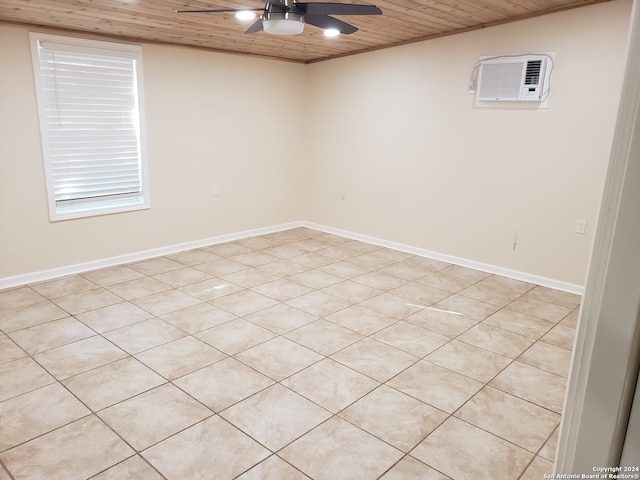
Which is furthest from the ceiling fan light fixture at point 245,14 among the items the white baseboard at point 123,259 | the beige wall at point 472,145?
the white baseboard at point 123,259

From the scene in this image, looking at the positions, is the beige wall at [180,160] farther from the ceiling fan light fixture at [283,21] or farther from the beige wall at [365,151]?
the ceiling fan light fixture at [283,21]

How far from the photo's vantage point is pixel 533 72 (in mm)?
3928

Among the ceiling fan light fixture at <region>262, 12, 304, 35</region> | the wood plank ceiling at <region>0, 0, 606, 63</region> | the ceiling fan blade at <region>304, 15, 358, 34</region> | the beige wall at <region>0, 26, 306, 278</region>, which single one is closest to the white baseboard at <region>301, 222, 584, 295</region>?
the beige wall at <region>0, 26, 306, 278</region>

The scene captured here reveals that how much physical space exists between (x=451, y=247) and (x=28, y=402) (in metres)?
3.86

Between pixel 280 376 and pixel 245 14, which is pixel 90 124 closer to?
pixel 245 14

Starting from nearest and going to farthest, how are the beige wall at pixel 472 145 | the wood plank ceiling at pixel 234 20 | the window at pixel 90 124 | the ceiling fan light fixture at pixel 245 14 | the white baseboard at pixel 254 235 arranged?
1. the ceiling fan light fixture at pixel 245 14
2. the wood plank ceiling at pixel 234 20
3. the beige wall at pixel 472 145
4. the window at pixel 90 124
5. the white baseboard at pixel 254 235

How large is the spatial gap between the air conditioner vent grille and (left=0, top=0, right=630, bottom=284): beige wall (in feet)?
0.41

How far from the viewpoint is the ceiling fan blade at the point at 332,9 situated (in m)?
2.54

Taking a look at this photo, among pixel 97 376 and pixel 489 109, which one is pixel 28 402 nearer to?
pixel 97 376

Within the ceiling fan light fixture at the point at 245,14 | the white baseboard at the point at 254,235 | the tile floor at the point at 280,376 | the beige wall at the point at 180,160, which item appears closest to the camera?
the tile floor at the point at 280,376

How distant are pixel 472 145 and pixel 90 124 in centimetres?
360

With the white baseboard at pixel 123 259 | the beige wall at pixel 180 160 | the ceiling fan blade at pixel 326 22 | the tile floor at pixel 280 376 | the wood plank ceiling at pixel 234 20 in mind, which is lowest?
the tile floor at pixel 280 376

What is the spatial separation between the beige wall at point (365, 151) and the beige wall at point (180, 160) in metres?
0.01

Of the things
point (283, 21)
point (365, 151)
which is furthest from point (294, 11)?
point (365, 151)
